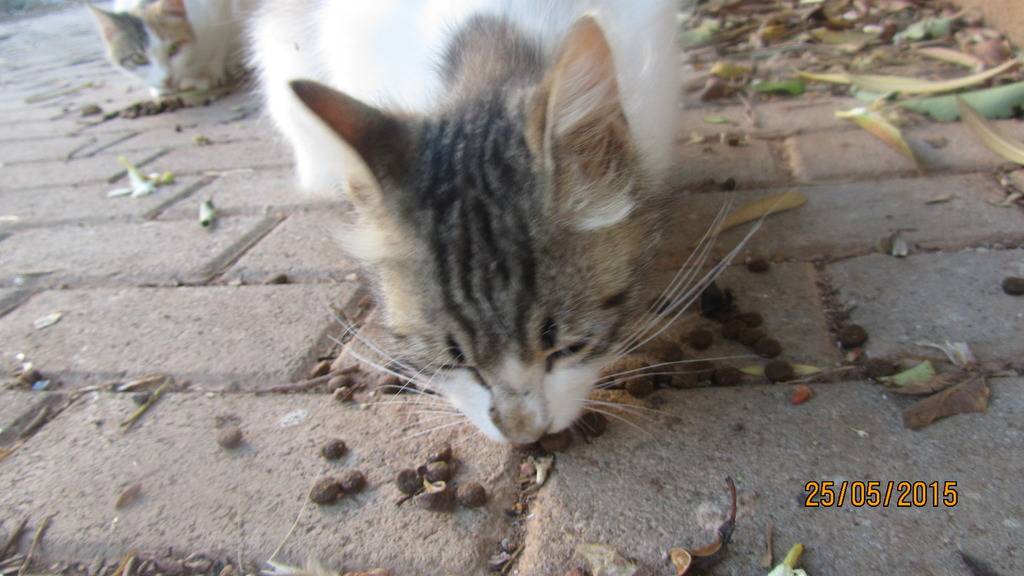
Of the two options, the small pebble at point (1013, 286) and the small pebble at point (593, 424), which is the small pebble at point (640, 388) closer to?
the small pebble at point (593, 424)

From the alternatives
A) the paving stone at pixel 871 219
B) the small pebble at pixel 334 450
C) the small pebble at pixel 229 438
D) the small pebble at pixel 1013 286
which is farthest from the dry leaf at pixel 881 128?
the small pebble at pixel 229 438

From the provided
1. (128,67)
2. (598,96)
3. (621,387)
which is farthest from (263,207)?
(128,67)

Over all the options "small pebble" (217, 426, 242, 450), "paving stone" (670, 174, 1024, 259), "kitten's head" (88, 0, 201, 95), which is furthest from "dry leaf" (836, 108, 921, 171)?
"kitten's head" (88, 0, 201, 95)

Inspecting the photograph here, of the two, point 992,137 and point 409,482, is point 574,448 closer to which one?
point 409,482

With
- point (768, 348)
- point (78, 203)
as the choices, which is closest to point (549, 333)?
point (768, 348)

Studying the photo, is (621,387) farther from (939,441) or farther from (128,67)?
(128,67)

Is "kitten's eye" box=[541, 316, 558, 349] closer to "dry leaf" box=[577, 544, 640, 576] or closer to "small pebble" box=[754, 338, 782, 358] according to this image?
"dry leaf" box=[577, 544, 640, 576]
